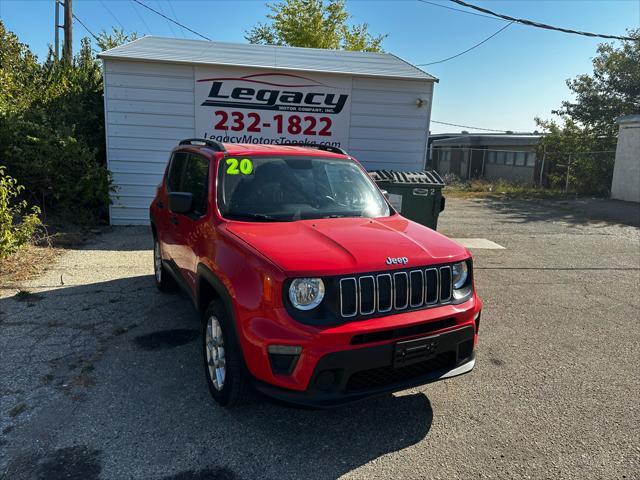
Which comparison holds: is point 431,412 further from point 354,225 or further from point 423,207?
point 423,207

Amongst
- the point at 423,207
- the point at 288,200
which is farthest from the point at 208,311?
the point at 423,207

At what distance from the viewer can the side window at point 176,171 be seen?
5.02m

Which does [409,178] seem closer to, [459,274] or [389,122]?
[389,122]

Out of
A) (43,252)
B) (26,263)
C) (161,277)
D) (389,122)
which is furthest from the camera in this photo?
(389,122)

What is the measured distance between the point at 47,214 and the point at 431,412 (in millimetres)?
8770

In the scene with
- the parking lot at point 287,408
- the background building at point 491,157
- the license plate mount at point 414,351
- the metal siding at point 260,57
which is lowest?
the parking lot at point 287,408

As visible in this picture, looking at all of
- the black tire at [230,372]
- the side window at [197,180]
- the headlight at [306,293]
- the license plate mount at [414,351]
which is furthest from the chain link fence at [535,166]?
Result: the black tire at [230,372]

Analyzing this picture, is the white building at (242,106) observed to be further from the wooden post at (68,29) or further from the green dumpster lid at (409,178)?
the wooden post at (68,29)

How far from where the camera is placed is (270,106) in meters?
10.1

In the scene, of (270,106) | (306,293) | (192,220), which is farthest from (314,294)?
(270,106)

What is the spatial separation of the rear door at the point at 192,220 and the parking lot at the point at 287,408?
768 mm

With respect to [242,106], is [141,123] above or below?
below

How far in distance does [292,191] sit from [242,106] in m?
6.55

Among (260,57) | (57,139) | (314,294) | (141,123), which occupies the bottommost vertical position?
(314,294)
